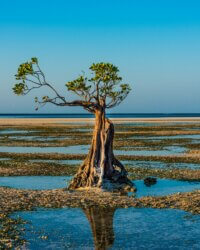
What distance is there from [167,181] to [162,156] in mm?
15555

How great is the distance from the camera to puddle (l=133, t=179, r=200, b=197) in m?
29.1

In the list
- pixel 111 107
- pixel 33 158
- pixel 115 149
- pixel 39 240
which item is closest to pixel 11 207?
pixel 39 240

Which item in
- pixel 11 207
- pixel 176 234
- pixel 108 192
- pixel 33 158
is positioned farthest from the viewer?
pixel 33 158

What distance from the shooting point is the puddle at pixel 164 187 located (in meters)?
29.1

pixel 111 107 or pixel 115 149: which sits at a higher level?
pixel 111 107

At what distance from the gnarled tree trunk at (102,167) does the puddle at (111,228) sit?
20.0 feet

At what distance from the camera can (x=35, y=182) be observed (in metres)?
33.4

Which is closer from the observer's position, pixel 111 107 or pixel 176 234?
pixel 176 234

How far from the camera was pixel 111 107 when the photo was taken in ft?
104

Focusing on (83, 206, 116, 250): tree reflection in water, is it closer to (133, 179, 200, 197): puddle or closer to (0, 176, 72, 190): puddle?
(133, 179, 200, 197): puddle

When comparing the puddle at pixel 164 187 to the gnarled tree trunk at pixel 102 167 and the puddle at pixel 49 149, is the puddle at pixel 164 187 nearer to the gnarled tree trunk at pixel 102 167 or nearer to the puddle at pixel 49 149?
the gnarled tree trunk at pixel 102 167

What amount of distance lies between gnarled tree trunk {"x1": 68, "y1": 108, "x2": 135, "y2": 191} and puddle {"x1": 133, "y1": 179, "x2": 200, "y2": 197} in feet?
3.42

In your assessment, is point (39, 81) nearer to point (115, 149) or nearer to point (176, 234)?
point (176, 234)

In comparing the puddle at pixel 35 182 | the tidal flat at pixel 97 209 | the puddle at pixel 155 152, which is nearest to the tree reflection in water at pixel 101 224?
the tidal flat at pixel 97 209
